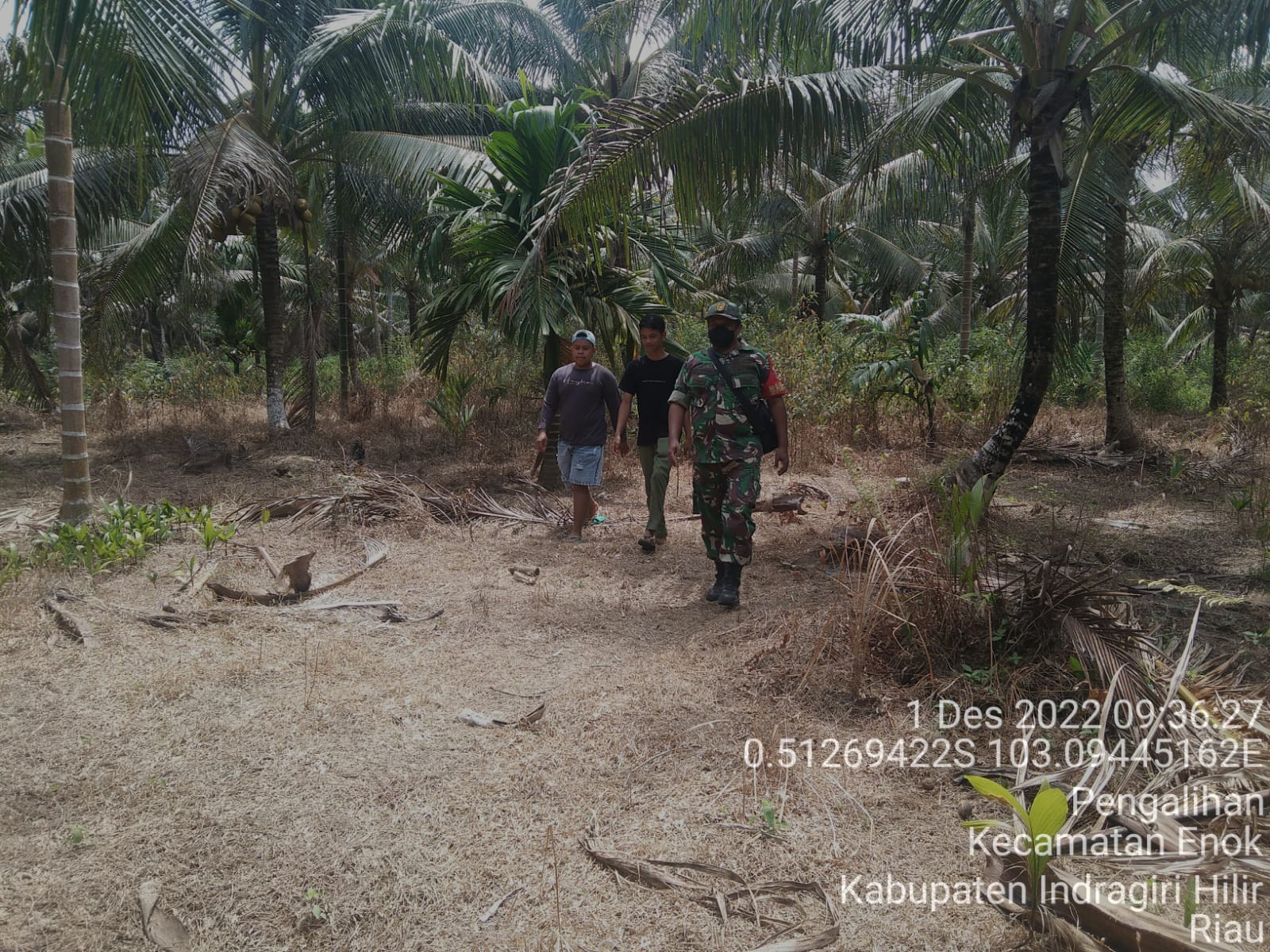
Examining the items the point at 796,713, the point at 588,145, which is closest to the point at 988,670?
the point at 796,713

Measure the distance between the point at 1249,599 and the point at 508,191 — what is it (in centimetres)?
732

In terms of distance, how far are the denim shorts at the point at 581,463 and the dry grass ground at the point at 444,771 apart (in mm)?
992

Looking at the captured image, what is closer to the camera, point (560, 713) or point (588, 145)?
point (560, 713)

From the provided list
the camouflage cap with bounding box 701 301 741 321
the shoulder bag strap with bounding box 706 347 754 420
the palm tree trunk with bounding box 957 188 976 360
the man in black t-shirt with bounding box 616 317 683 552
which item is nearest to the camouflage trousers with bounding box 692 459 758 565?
the shoulder bag strap with bounding box 706 347 754 420

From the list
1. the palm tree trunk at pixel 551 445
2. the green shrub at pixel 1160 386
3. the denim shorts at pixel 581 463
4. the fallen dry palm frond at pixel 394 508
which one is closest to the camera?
the denim shorts at pixel 581 463

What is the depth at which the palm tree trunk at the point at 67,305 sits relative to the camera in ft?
20.3

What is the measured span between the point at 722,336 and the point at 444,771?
9.65ft

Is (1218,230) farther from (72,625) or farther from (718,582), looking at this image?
(72,625)

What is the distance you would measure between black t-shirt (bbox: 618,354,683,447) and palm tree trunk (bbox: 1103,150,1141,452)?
6315 mm

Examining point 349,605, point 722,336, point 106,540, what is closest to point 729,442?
point 722,336

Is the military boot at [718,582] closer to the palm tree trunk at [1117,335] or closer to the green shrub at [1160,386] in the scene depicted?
the palm tree trunk at [1117,335]

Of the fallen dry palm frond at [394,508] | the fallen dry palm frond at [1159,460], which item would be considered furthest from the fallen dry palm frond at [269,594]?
the fallen dry palm frond at [1159,460]

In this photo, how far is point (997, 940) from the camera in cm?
224

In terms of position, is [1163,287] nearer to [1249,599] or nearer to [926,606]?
[1249,599]
